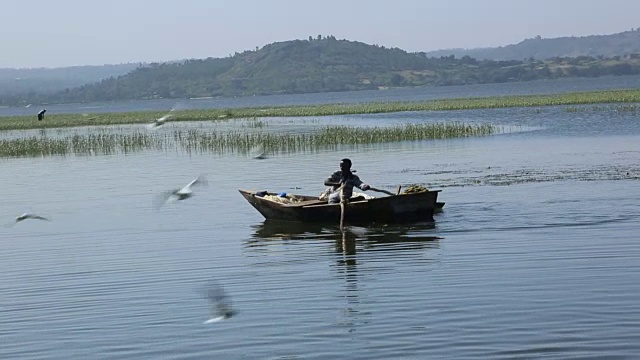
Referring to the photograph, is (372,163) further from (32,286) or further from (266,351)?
(266,351)

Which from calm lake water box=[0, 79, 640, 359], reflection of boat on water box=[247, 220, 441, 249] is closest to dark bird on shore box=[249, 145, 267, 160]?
calm lake water box=[0, 79, 640, 359]

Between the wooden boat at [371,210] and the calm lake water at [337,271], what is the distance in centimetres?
32

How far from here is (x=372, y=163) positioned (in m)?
35.5

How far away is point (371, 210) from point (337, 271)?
14.6 ft

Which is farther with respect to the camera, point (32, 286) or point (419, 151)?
point (419, 151)

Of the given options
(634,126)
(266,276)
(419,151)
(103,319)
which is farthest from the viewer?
(634,126)

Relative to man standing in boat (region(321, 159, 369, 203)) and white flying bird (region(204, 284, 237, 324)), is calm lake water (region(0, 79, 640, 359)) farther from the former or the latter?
man standing in boat (region(321, 159, 369, 203))

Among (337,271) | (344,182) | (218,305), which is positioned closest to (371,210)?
(344,182)

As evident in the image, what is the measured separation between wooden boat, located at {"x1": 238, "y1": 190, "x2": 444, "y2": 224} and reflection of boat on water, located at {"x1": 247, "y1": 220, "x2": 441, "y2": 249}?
0.57ft

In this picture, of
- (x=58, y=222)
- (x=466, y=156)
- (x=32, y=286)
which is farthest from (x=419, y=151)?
(x=32, y=286)

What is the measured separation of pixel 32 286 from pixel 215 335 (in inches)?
203

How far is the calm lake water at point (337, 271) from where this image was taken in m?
12.1

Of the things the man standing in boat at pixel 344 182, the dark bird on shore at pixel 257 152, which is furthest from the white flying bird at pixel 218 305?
the dark bird on shore at pixel 257 152

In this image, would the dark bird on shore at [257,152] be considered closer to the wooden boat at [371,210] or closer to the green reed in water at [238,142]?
the green reed in water at [238,142]
